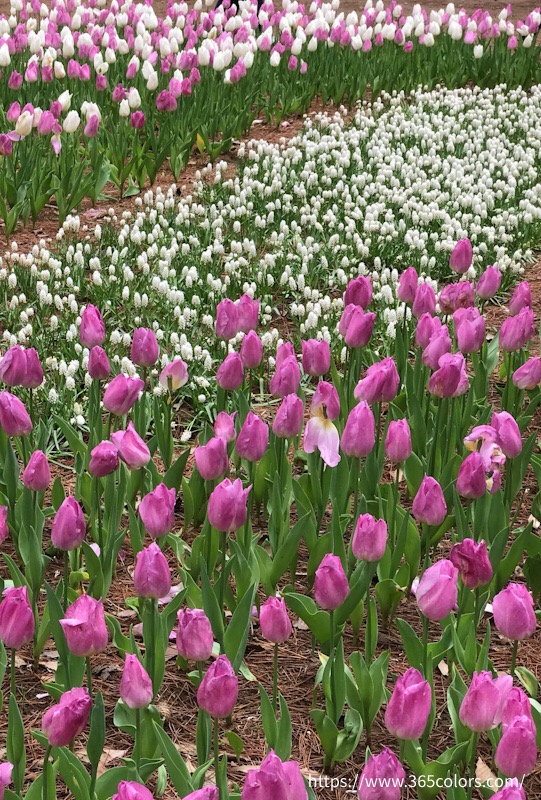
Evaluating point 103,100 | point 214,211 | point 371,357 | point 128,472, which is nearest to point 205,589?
point 128,472

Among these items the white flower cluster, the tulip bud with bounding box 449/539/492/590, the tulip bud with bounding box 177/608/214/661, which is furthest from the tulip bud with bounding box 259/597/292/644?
the white flower cluster

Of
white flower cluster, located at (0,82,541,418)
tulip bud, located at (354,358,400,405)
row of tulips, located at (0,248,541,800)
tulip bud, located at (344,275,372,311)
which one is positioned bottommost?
white flower cluster, located at (0,82,541,418)

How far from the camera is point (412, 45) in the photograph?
962cm

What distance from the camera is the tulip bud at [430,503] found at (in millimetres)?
2246

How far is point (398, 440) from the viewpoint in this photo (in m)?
2.54

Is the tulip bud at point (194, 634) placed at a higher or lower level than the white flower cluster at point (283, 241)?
higher

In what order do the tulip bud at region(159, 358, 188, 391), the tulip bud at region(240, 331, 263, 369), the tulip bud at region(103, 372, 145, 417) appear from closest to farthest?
the tulip bud at region(103, 372, 145, 417) < the tulip bud at region(240, 331, 263, 369) < the tulip bud at region(159, 358, 188, 391)

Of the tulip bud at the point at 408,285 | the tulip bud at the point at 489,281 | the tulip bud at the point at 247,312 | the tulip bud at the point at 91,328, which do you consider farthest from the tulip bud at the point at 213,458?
the tulip bud at the point at 489,281

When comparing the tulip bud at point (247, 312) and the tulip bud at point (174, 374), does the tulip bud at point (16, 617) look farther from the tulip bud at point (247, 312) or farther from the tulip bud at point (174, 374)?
the tulip bud at point (247, 312)

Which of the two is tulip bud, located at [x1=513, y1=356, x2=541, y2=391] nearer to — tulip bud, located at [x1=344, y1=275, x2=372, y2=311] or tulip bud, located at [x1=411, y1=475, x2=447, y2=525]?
tulip bud, located at [x1=344, y1=275, x2=372, y2=311]

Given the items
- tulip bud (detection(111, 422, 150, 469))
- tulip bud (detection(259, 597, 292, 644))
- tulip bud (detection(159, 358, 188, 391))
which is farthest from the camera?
tulip bud (detection(159, 358, 188, 391))

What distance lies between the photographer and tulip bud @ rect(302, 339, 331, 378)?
287 cm

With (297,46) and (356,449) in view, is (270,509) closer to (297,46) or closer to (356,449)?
(356,449)

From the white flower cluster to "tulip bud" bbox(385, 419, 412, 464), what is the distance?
1.36 m
